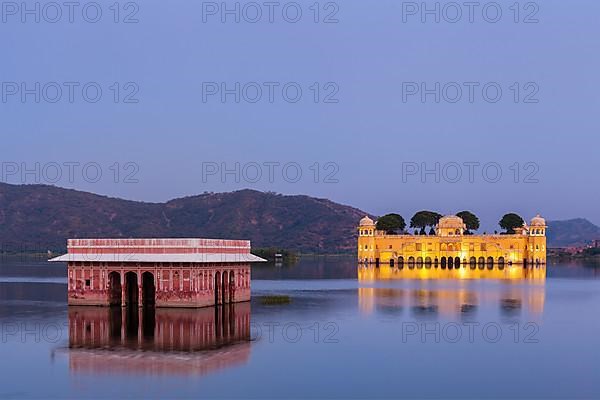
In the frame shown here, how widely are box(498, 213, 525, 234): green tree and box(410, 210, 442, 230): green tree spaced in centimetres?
1142

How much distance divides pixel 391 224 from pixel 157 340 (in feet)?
379

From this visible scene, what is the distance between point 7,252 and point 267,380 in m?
187

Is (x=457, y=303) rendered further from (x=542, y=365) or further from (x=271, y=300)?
(x=542, y=365)

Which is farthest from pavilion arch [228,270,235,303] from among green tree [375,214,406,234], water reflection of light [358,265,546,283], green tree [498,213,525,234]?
green tree [498,213,525,234]

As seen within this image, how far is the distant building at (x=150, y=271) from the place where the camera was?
3947 centimetres

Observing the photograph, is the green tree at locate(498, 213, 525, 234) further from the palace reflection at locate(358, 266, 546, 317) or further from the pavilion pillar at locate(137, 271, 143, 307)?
the pavilion pillar at locate(137, 271, 143, 307)

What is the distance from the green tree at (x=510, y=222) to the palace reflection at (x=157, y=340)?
112 metres

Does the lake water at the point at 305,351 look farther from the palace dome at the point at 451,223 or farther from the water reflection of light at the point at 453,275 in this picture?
the palace dome at the point at 451,223

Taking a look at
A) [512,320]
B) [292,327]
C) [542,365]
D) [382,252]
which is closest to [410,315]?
[512,320]

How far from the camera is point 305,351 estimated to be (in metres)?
29.2

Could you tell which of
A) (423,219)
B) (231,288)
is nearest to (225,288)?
(231,288)

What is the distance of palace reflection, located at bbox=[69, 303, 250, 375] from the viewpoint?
2522 centimetres

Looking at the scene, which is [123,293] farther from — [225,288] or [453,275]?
[453,275]

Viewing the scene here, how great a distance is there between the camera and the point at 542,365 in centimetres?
2720
